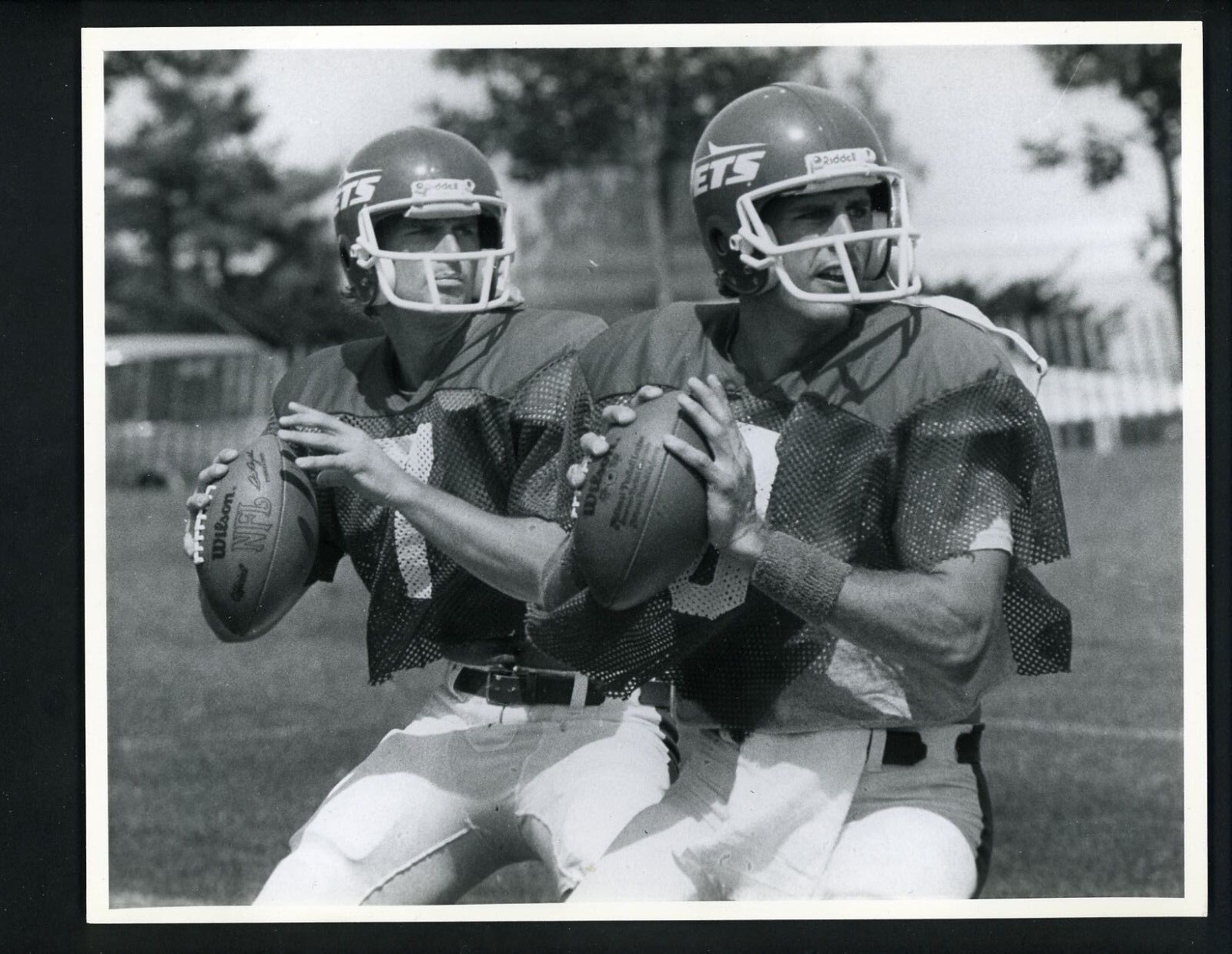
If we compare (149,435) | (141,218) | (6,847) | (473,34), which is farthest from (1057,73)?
(141,218)

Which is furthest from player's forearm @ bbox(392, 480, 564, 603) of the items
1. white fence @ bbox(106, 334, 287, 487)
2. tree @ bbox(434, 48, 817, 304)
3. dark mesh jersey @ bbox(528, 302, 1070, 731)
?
white fence @ bbox(106, 334, 287, 487)

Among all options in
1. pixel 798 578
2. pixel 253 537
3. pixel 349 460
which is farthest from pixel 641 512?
pixel 253 537

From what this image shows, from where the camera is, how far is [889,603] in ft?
9.21

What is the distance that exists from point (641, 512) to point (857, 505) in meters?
0.45

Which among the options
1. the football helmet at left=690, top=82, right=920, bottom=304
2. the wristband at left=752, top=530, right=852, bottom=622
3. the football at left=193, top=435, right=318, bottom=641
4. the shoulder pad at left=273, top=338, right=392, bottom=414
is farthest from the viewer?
the shoulder pad at left=273, top=338, right=392, bottom=414

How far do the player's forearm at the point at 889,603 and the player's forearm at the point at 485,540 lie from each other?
0.53 m

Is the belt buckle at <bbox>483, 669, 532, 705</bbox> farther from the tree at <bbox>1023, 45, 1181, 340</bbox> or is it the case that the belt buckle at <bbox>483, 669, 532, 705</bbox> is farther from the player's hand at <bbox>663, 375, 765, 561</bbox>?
the tree at <bbox>1023, 45, 1181, 340</bbox>

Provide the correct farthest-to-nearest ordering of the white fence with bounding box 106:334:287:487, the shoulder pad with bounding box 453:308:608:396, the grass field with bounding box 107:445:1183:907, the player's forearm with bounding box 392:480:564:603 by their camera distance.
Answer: the white fence with bounding box 106:334:287:487 → the grass field with bounding box 107:445:1183:907 → the shoulder pad with bounding box 453:308:608:396 → the player's forearm with bounding box 392:480:564:603

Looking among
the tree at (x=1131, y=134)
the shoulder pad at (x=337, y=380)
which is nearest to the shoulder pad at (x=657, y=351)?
the shoulder pad at (x=337, y=380)

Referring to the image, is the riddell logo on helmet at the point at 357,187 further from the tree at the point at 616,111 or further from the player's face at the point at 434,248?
the tree at the point at 616,111

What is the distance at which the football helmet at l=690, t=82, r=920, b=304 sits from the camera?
3.02 meters

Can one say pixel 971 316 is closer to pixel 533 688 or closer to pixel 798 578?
pixel 798 578

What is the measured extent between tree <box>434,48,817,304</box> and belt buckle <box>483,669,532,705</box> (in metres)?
6.27

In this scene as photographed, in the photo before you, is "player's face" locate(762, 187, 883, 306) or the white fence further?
the white fence
